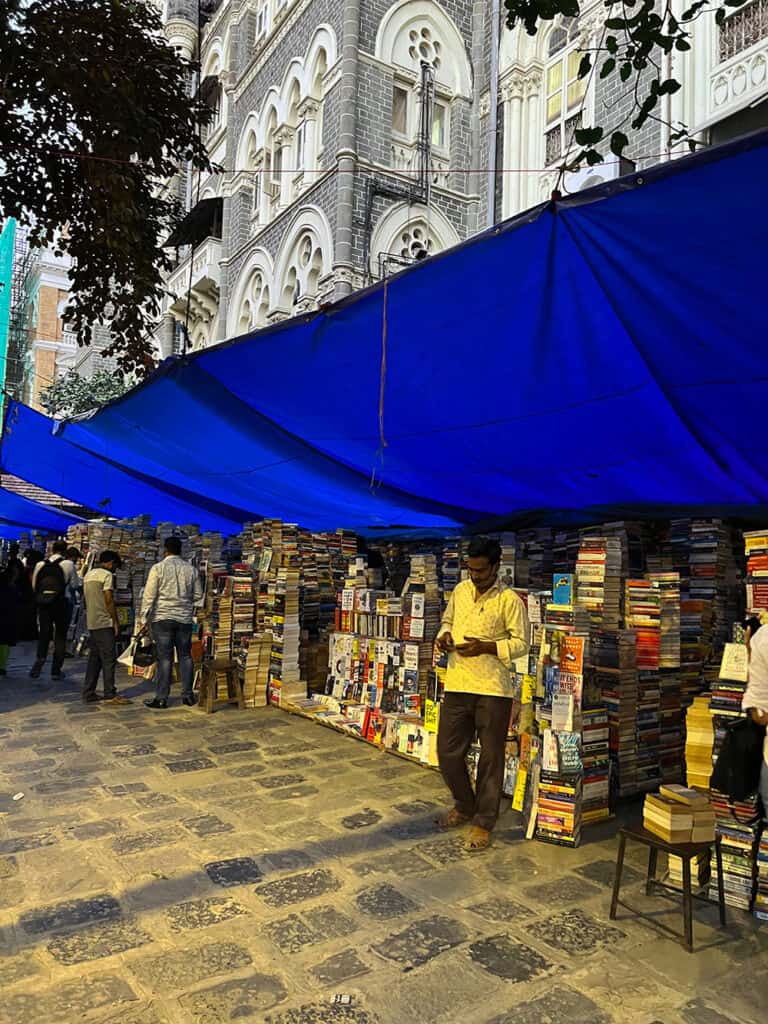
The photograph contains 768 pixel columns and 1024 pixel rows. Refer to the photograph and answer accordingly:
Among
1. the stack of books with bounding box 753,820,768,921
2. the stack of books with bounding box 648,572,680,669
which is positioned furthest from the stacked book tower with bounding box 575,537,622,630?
the stack of books with bounding box 753,820,768,921

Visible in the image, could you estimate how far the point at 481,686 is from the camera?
3.70 meters

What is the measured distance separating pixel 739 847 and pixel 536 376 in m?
2.33

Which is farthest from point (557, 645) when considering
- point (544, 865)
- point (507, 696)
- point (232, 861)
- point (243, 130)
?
point (243, 130)

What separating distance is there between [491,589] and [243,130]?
1755 cm

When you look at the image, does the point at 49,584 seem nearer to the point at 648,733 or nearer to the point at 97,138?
the point at 97,138

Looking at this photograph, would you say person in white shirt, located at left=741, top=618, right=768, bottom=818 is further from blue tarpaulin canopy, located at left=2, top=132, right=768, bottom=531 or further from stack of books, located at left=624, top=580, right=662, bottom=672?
stack of books, located at left=624, top=580, right=662, bottom=672

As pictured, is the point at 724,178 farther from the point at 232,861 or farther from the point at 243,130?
the point at 243,130

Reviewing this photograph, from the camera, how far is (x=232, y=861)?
3365 millimetres

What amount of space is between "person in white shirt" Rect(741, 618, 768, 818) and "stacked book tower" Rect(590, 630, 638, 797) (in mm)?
1440

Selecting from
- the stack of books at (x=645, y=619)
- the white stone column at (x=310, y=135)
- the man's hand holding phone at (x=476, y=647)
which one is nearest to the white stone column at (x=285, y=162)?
the white stone column at (x=310, y=135)

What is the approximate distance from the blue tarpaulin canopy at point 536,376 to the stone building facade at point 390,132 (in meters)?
7.01

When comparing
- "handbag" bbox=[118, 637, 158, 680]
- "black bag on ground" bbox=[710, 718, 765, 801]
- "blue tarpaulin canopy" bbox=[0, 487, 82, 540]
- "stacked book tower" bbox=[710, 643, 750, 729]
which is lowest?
"handbag" bbox=[118, 637, 158, 680]

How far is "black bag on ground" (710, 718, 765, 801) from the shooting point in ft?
9.41

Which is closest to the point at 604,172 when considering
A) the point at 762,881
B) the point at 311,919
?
the point at 762,881
